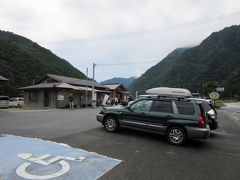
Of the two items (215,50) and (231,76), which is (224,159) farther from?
(231,76)

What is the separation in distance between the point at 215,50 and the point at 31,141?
8179cm

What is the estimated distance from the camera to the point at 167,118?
7148mm

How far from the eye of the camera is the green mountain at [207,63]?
74875 mm

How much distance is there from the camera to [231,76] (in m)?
80.8

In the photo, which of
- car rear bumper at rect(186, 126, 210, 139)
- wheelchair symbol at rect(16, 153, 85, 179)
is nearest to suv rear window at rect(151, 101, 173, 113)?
car rear bumper at rect(186, 126, 210, 139)

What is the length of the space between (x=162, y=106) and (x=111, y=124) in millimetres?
2368

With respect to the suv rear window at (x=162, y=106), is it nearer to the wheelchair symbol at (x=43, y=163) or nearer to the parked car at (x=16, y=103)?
the wheelchair symbol at (x=43, y=163)

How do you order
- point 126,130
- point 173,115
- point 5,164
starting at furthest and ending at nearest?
point 126,130 → point 173,115 → point 5,164

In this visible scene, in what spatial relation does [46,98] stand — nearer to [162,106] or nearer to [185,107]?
[162,106]

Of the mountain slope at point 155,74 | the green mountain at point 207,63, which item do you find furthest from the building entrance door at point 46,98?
the mountain slope at point 155,74

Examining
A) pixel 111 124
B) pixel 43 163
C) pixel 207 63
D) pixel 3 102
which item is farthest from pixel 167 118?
pixel 207 63

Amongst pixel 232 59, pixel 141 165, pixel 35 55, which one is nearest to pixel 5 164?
pixel 141 165

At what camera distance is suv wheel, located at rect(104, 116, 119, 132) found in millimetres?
8492

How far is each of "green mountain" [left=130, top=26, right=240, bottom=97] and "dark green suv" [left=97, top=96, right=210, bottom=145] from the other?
225 ft
